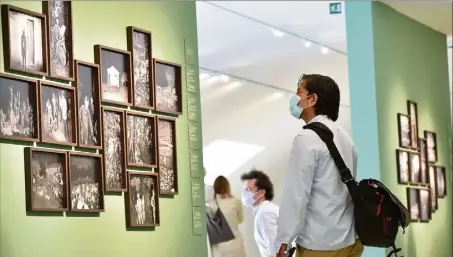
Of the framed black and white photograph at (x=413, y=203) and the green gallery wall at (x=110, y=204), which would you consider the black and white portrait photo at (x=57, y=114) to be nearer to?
the green gallery wall at (x=110, y=204)

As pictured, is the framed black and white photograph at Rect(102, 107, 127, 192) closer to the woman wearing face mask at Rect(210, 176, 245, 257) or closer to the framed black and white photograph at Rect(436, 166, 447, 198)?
the woman wearing face mask at Rect(210, 176, 245, 257)

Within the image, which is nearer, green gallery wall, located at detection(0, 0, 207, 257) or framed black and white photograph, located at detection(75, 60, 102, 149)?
green gallery wall, located at detection(0, 0, 207, 257)

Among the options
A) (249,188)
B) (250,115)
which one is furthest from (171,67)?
(250,115)

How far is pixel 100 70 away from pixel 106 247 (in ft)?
3.89

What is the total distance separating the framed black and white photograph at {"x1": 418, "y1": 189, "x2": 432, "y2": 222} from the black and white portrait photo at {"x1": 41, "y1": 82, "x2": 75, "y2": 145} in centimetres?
611

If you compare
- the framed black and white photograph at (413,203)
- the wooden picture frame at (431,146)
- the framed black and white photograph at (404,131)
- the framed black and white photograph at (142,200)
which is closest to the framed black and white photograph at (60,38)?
the framed black and white photograph at (142,200)

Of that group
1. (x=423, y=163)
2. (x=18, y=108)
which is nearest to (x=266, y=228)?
(x=423, y=163)

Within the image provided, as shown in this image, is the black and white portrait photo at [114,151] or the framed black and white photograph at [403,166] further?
the framed black and white photograph at [403,166]

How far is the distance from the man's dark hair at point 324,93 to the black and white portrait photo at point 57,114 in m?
1.53

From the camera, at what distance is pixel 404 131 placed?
11.3m

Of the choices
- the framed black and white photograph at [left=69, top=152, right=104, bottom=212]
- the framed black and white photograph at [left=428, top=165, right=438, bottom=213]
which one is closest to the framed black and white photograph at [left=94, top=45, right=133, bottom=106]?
the framed black and white photograph at [left=69, top=152, right=104, bottom=212]

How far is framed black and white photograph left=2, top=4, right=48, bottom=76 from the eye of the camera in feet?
→ 20.0

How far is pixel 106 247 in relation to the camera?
6.82 m

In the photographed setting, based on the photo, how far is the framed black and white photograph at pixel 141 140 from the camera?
7.22m
